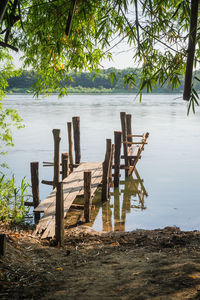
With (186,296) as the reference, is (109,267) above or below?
below

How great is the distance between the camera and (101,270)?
4.35m

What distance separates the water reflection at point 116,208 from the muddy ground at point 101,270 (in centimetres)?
331

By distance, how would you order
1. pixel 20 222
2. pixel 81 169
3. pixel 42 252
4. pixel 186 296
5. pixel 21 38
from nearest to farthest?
1. pixel 186 296
2. pixel 42 252
3. pixel 21 38
4. pixel 20 222
5. pixel 81 169

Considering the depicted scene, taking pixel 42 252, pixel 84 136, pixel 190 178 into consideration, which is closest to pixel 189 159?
pixel 190 178

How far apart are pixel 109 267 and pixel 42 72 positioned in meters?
4.02

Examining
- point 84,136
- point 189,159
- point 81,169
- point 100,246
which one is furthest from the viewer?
point 84,136

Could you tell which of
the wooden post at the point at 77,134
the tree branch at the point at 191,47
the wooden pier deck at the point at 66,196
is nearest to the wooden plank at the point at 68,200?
the wooden pier deck at the point at 66,196

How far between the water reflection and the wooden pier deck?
71 cm

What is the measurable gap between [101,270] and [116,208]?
7.26 m

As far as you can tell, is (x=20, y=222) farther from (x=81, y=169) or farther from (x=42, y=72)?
(x=81, y=169)

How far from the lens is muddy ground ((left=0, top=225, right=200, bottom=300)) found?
339 centimetres

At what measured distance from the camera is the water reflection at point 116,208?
965 cm

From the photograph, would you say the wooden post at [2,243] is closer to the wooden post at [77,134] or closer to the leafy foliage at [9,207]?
the leafy foliage at [9,207]

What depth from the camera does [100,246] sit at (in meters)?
6.38
